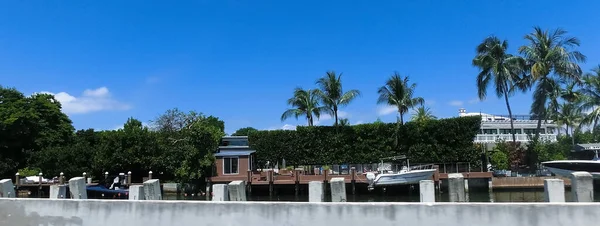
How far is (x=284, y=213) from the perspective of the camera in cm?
788

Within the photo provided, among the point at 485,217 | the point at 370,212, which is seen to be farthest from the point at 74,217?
the point at 485,217

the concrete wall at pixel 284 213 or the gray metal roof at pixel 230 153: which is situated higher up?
the gray metal roof at pixel 230 153

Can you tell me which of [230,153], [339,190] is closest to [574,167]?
[230,153]

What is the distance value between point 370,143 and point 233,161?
12038mm

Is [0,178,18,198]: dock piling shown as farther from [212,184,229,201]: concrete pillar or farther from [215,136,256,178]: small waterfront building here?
[215,136,256,178]: small waterfront building

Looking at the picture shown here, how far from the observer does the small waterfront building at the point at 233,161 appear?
35.9m

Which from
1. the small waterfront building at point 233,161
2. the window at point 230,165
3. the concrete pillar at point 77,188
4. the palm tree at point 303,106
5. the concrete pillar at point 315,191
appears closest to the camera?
the concrete pillar at point 315,191

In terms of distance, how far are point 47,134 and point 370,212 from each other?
140ft

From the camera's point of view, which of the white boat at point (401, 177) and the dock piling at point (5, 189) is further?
the white boat at point (401, 177)

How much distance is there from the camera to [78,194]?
9.97 m

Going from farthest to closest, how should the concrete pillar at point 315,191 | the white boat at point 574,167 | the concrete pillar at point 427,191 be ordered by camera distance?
the white boat at point 574,167, the concrete pillar at point 315,191, the concrete pillar at point 427,191

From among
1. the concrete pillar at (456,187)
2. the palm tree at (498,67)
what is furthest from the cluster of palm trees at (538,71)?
the concrete pillar at (456,187)

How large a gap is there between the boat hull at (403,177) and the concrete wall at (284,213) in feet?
73.7

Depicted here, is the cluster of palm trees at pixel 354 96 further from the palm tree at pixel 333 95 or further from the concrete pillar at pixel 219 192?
the concrete pillar at pixel 219 192
